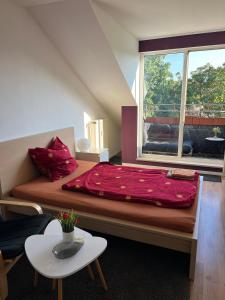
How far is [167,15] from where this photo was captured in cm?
279

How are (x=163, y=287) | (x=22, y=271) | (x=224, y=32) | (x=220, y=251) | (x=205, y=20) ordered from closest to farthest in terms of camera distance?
(x=163, y=287), (x=22, y=271), (x=220, y=251), (x=205, y=20), (x=224, y=32)

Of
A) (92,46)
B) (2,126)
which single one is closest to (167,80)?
(92,46)

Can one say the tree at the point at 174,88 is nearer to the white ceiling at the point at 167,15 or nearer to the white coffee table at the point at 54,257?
the white ceiling at the point at 167,15

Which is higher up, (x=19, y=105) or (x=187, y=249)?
(x=19, y=105)

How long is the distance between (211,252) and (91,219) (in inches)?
45.9

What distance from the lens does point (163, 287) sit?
5.56 feet

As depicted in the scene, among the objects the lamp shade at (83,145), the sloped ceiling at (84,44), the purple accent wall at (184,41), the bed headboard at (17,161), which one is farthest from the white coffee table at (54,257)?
the purple accent wall at (184,41)

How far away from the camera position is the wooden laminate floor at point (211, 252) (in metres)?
1.67

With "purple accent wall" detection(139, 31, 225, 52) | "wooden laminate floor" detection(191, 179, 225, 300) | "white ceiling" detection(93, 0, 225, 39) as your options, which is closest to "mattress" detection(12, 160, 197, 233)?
"wooden laminate floor" detection(191, 179, 225, 300)

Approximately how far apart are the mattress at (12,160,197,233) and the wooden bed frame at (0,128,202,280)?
0.04 meters

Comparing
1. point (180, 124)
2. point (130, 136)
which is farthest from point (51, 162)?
point (180, 124)

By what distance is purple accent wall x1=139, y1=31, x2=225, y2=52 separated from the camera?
3.51 m

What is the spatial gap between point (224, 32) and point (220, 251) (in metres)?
3.15

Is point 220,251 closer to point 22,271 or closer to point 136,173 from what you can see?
point 136,173
